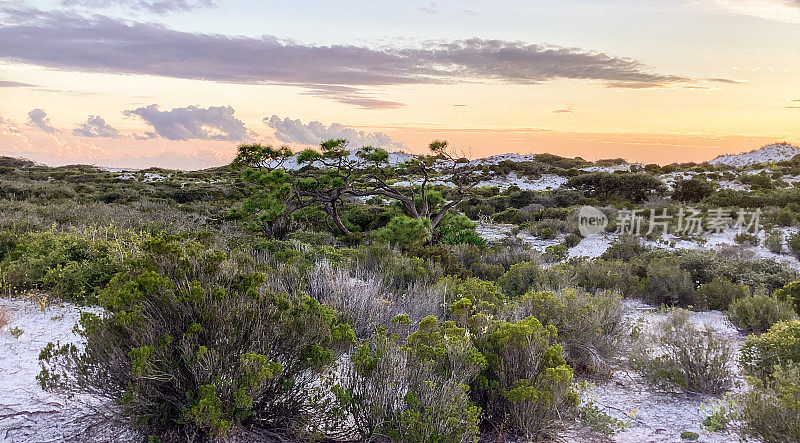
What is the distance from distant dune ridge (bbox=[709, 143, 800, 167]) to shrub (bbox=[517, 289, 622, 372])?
49049mm

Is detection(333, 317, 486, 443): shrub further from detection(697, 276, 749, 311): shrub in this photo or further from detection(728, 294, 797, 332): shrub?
detection(697, 276, 749, 311): shrub

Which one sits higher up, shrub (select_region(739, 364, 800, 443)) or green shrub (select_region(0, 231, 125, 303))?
shrub (select_region(739, 364, 800, 443))

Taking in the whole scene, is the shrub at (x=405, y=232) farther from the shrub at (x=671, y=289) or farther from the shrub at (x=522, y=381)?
the shrub at (x=522, y=381)

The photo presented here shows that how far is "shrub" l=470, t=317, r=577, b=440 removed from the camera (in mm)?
3564

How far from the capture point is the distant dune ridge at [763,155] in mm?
45938

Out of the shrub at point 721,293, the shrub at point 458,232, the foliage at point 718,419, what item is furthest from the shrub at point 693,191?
the foliage at point 718,419

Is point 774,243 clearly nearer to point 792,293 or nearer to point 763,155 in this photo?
point 792,293

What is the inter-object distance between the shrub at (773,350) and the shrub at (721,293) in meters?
3.50

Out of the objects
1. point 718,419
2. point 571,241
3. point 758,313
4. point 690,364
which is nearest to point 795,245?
point 571,241

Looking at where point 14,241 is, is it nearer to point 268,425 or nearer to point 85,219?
point 85,219

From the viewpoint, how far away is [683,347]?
479 centimetres

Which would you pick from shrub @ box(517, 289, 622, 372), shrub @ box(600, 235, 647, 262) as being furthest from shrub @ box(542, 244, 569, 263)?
shrub @ box(517, 289, 622, 372)

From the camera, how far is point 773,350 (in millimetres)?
4398

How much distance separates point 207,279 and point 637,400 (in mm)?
3865
